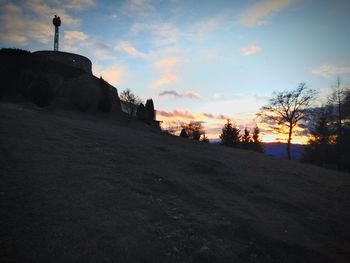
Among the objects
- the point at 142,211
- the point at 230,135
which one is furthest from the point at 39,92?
the point at 230,135

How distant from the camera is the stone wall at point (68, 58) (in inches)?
1631

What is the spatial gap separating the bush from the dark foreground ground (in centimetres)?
1324

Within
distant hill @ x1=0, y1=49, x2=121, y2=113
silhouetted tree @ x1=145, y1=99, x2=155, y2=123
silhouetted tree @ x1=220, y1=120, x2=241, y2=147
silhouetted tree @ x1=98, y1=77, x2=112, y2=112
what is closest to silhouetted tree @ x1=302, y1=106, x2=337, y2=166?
silhouetted tree @ x1=220, y1=120, x2=241, y2=147

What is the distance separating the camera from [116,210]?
6.55m

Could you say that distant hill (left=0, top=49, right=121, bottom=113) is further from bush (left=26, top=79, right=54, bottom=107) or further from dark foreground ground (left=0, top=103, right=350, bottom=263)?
dark foreground ground (left=0, top=103, right=350, bottom=263)

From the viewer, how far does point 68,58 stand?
141 ft

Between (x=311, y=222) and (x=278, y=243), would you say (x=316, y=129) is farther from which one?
(x=278, y=243)

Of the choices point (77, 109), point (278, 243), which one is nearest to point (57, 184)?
point (278, 243)

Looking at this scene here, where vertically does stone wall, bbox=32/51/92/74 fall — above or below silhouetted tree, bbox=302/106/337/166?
above

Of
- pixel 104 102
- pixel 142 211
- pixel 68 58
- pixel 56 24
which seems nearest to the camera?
pixel 142 211

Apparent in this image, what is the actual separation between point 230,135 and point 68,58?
3473 centimetres

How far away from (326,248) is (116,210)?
6402 millimetres

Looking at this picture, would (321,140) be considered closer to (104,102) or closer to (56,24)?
(104,102)

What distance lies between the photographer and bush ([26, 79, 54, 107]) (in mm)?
24547
